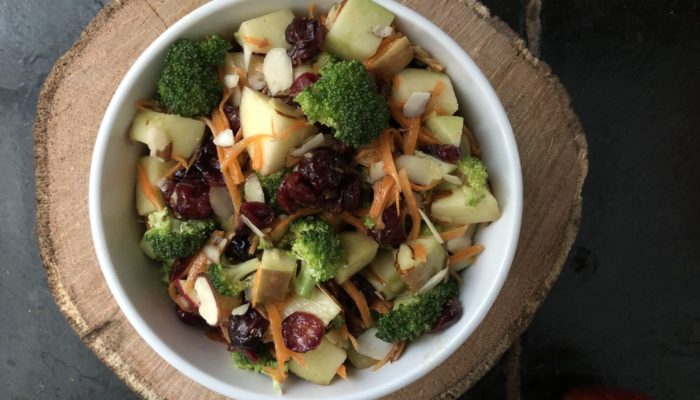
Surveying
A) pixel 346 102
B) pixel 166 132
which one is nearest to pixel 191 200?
pixel 166 132

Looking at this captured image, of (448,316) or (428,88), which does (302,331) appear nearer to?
(448,316)

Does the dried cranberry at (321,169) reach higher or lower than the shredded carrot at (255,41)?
lower

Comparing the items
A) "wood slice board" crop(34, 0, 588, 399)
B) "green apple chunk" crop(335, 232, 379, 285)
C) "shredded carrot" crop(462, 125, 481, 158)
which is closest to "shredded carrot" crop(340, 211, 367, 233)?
"green apple chunk" crop(335, 232, 379, 285)

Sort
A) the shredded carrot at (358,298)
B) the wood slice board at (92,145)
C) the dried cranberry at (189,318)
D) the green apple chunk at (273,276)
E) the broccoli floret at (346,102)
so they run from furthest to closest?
1. the wood slice board at (92,145)
2. the dried cranberry at (189,318)
3. the shredded carrot at (358,298)
4. the green apple chunk at (273,276)
5. the broccoli floret at (346,102)

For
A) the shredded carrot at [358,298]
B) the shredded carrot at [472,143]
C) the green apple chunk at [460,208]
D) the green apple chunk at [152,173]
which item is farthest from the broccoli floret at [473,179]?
the green apple chunk at [152,173]

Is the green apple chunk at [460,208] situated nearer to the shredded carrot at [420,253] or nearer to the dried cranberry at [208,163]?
the shredded carrot at [420,253]

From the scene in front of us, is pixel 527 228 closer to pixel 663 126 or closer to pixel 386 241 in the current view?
pixel 386 241

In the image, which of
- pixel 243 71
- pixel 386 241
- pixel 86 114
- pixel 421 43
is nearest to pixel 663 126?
pixel 421 43
